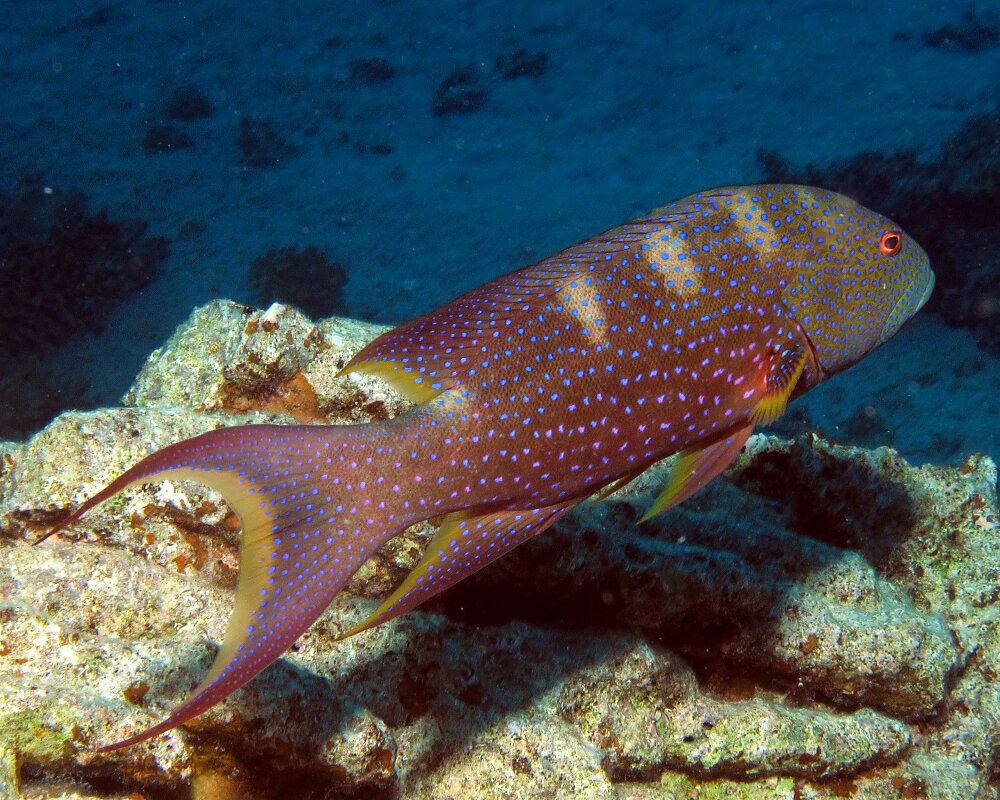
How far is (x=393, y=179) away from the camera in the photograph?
2147 cm

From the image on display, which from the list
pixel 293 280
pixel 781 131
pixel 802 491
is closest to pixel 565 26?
pixel 781 131

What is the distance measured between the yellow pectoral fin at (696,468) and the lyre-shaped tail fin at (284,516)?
3.83ft

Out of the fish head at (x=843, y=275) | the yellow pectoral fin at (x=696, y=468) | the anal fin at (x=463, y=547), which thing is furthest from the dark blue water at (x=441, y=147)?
the anal fin at (x=463, y=547)

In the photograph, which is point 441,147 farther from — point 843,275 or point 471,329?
point 471,329

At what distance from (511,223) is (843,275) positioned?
17192 mm

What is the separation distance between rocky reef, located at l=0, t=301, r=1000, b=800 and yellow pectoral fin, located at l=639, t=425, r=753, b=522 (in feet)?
3.81

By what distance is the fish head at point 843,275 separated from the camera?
2.86 m

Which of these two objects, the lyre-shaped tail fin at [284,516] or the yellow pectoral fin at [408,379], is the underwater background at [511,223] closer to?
the lyre-shaped tail fin at [284,516]

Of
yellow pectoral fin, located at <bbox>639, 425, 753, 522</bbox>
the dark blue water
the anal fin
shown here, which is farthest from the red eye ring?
the dark blue water

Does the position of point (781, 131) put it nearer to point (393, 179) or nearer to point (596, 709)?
point (393, 179)

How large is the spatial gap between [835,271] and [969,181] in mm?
16643

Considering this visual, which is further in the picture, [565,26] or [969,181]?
[565,26]

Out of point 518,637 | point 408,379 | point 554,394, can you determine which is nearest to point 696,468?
point 554,394

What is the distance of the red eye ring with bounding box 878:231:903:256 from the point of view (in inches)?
117
